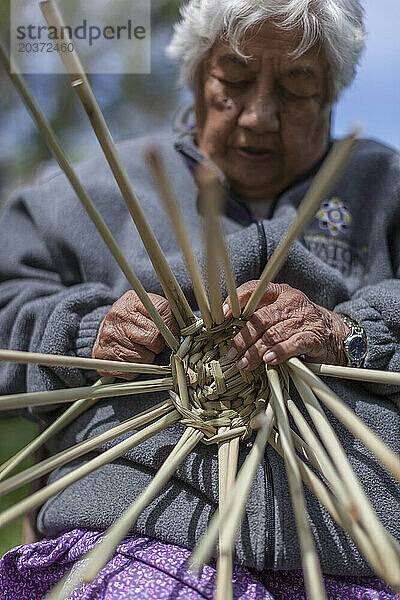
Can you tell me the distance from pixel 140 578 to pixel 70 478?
22 centimetres

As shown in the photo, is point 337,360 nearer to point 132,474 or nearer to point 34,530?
point 132,474

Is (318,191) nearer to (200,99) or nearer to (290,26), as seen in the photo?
(290,26)

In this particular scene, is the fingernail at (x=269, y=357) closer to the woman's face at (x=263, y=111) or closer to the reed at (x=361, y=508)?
the reed at (x=361, y=508)

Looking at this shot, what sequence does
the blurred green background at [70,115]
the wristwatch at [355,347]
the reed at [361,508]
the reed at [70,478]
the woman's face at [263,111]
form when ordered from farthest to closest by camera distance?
the blurred green background at [70,115] → the woman's face at [263,111] → the wristwatch at [355,347] → the reed at [70,478] → the reed at [361,508]

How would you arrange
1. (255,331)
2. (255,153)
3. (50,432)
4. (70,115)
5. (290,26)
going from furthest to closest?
(70,115)
(255,153)
(290,26)
(50,432)
(255,331)

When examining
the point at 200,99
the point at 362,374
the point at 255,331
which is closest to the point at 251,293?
the point at 255,331

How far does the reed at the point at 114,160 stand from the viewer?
516 mm

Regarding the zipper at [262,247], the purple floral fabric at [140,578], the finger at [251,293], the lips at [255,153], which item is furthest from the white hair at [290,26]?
the purple floral fabric at [140,578]

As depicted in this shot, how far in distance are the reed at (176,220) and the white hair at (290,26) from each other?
0.46 meters

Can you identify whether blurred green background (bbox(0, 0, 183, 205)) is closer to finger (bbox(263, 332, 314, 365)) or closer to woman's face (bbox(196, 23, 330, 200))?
woman's face (bbox(196, 23, 330, 200))

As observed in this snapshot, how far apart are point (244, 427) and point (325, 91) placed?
2.01 ft

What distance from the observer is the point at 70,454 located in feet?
2.00

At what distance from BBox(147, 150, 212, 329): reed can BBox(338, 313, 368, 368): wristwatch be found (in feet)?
0.69

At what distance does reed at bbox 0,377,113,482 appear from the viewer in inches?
28.4
